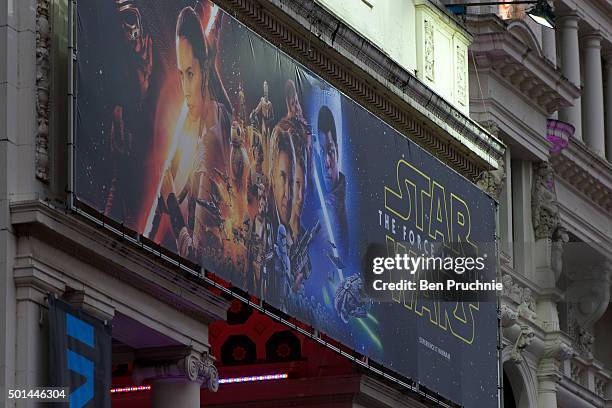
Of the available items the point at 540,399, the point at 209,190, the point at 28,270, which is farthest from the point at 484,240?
the point at 28,270

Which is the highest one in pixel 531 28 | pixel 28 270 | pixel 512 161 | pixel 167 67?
pixel 531 28

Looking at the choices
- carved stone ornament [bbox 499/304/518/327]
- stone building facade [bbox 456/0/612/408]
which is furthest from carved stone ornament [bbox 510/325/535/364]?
carved stone ornament [bbox 499/304/518/327]

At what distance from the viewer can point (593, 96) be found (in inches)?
2218

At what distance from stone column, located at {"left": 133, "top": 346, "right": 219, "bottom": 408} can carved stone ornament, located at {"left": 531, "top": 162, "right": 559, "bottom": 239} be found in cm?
1778

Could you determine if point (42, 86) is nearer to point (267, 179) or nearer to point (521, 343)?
point (267, 179)

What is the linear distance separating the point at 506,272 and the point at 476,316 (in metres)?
5.77

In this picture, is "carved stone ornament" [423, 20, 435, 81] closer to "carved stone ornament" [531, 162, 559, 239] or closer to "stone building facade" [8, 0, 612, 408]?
"stone building facade" [8, 0, 612, 408]

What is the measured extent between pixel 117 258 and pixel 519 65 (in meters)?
18.9

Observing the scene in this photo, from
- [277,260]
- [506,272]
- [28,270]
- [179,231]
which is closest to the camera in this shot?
[28,270]

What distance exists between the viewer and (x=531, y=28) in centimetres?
5134

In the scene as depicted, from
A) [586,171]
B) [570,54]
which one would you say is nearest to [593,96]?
A: [570,54]

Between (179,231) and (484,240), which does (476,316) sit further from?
(179,231)

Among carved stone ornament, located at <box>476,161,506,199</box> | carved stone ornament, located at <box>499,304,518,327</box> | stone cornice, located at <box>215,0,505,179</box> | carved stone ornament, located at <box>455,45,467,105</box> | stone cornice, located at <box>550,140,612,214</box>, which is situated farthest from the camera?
stone cornice, located at <box>550,140,612,214</box>

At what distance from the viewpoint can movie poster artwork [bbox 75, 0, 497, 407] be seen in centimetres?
3069
